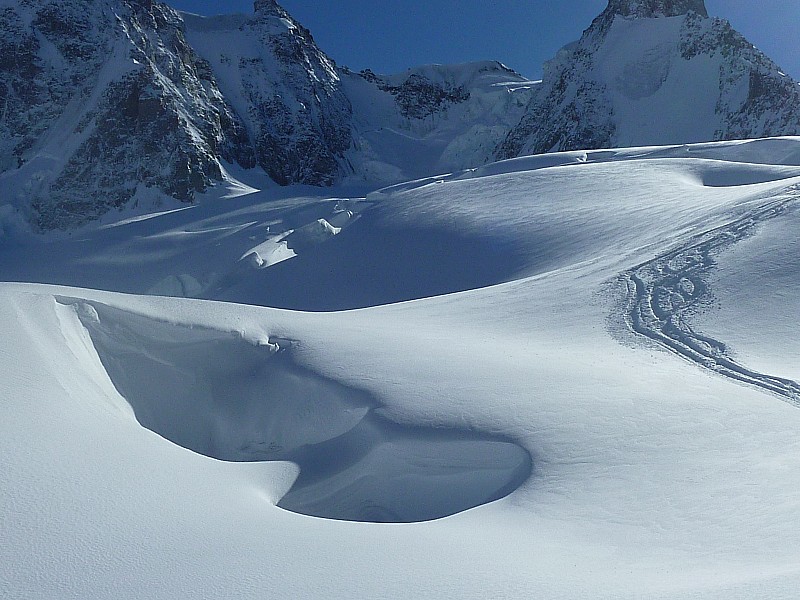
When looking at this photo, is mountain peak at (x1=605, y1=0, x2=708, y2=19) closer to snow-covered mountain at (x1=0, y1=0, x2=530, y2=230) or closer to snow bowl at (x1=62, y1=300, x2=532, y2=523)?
snow-covered mountain at (x1=0, y1=0, x2=530, y2=230)

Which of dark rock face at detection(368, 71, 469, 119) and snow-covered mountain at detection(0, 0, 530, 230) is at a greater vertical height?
dark rock face at detection(368, 71, 469, 119)

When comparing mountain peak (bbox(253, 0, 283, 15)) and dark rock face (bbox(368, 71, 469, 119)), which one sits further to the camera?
dark rock face (bbox(368, 71, 469, 119))

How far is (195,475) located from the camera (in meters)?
4.82

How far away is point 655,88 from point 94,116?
169 feet

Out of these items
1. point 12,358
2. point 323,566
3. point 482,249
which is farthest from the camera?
point 482,249

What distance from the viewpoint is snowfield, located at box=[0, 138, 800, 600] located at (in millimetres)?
3453

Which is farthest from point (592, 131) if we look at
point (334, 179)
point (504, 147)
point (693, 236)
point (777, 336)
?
point (777, 336)

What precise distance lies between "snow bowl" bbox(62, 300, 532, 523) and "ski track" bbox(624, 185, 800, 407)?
134 inches

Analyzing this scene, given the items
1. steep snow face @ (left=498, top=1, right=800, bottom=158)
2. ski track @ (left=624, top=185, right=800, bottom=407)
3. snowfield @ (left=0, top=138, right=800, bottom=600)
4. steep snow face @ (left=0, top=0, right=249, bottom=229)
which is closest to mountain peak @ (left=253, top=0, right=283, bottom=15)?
steep snow face @ (left=0, top=0, right=249, bottom=229)

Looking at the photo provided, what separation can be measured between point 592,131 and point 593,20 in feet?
68.8

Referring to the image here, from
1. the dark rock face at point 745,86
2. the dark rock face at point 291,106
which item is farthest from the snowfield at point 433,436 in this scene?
the dark rock face at point 291,106

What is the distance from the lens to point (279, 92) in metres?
75.5

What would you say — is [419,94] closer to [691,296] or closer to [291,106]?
[291,106]

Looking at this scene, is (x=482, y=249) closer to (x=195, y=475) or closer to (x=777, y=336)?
(x=777, y=336)
